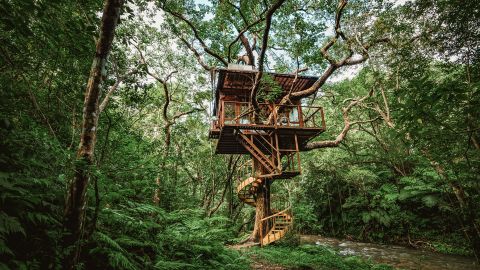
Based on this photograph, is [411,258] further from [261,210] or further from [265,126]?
[265,126]

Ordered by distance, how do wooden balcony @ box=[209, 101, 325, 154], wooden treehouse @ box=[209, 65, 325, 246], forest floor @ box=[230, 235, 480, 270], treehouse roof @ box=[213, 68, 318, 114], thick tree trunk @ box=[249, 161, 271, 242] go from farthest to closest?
treehouse roof @ box=[213, 68, 318, 114]
thick tree trunk @ box=[249, 161, 271, 242]
wooden treehouse @ box=[209, 65, 325, 246]
wooden balcony @ box=[209, 101, 325, 154]
forest floor @ box=[230, 235, 480, 270]

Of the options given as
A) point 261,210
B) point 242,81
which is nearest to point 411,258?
point 261,210

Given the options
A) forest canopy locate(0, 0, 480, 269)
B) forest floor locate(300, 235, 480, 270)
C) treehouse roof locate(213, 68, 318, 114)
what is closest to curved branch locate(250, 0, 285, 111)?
forest canopy locate(0, 0, 480, 269)

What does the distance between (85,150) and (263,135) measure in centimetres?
982

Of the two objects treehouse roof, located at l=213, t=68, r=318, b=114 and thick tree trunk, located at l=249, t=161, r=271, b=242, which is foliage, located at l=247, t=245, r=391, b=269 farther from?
treehouse roof, located at l=213, t=68, r=318, b=114

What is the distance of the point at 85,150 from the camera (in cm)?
344

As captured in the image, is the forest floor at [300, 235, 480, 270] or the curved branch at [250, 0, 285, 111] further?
the forest floor at [300, 235, 480, 270]

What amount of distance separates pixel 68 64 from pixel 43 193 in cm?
332

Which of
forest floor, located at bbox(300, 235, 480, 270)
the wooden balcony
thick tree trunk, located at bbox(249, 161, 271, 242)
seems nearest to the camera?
forest floor, located at bbox(300, 235, 480, 270)

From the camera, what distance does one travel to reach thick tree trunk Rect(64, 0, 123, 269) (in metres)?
3.14

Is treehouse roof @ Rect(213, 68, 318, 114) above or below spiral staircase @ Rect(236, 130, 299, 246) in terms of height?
above

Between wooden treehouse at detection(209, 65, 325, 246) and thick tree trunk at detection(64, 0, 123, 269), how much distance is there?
705cm

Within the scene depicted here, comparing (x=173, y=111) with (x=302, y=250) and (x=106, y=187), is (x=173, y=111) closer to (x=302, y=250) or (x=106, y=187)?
(x=302, y=250)

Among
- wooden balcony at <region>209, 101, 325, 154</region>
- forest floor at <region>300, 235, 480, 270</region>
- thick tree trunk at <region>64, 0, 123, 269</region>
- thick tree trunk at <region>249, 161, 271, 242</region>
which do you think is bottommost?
forest floor at <region>300, 235, 480, 270</region>
